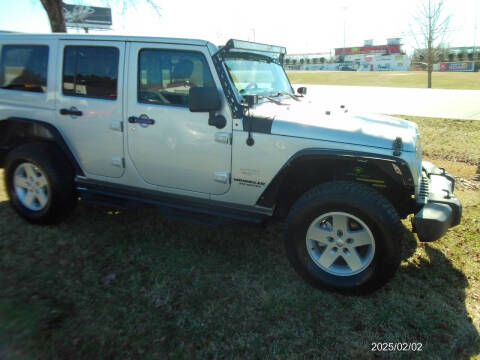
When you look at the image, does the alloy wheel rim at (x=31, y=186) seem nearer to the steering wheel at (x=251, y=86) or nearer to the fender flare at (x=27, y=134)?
the fender flare at (x=27, y=134)

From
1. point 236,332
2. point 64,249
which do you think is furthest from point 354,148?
point 64,249

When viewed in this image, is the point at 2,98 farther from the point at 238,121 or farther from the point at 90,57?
the point at 238,121

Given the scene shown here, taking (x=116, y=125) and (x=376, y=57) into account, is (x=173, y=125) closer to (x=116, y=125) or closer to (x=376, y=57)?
(x=116, y=125)

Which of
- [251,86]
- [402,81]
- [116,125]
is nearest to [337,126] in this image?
[251,86]

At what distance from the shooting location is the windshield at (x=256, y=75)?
3.44m

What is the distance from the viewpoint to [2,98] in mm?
4168

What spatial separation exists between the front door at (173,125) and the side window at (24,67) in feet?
3.74

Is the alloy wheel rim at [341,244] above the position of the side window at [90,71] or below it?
below

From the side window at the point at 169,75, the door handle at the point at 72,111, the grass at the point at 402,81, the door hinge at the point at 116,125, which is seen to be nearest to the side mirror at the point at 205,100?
the side window at the point at 169,75

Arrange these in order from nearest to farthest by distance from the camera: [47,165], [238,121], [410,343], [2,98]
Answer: [410,343] → [238,121] → [47,165] → [2,98]

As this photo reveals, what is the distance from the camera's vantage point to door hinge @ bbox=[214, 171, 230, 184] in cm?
331

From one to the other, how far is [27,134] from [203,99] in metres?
2.34

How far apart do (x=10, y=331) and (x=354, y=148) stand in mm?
2771

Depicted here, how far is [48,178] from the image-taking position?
3.92 meters
